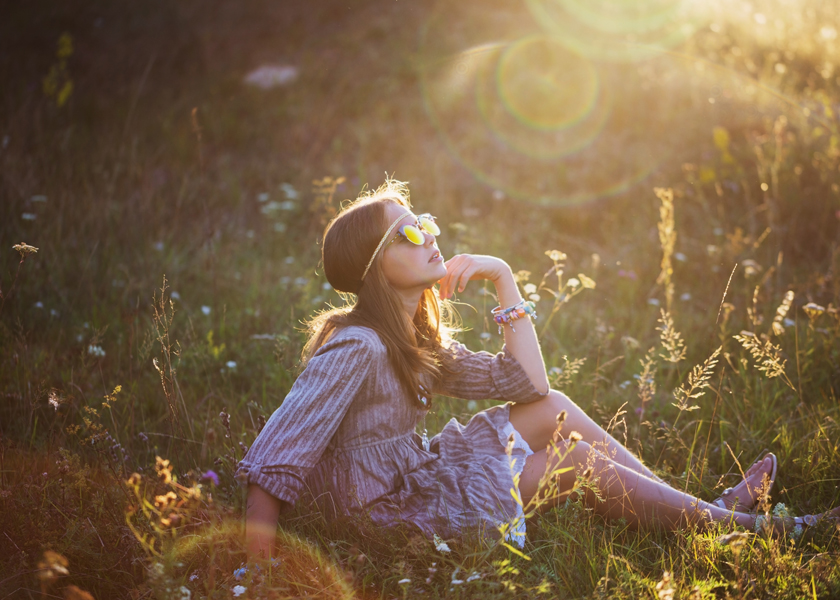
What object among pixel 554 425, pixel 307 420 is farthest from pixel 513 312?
pixel 307 420

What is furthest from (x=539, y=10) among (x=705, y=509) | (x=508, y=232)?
(x=705, y=509)

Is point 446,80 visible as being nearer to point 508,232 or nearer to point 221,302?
point 508,232

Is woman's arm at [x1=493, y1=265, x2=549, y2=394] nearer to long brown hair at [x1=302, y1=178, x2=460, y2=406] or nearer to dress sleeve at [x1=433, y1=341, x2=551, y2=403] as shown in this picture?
dress sleeve at [x1=433, y1=341, x2=551, y2=403]

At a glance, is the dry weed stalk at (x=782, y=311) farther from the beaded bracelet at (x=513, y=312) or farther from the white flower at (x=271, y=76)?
the white flower at (x=271, y=76)

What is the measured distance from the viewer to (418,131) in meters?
6.95

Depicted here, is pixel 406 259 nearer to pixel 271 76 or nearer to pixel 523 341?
pixel 523 341

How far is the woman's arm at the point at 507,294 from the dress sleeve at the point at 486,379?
3 cm

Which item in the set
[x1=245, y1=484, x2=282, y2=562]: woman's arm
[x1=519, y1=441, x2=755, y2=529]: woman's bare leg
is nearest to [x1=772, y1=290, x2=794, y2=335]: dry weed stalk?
[x1=519, y1=441, x2=755, y2=529]: woman's bare leg

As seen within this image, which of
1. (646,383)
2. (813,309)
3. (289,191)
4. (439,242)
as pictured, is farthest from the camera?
(289,191)

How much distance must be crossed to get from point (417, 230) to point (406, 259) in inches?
4.5

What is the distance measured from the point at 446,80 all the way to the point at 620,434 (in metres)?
5.74

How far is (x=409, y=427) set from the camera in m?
2.34

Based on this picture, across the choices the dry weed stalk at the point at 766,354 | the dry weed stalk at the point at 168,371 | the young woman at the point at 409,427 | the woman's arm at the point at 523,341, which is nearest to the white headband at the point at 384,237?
the young woman at the point at 409,427

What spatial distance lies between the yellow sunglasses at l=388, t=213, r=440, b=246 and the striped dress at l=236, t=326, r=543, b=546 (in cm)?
36
